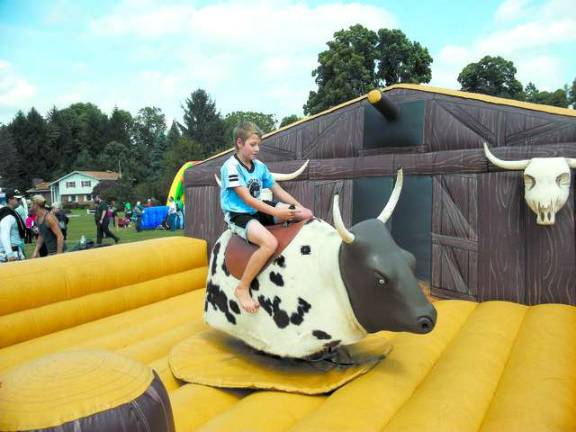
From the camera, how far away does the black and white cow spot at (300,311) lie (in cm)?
269

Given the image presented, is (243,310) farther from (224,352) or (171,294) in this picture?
(171,294)

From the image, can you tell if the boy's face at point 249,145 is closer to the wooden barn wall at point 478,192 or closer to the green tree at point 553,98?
the wooden barn wall at point 478,192

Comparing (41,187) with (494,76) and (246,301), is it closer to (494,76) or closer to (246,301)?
(494,76)

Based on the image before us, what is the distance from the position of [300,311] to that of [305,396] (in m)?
0.47

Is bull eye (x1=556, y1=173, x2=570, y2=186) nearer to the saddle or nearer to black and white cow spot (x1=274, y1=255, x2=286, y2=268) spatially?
the saddle

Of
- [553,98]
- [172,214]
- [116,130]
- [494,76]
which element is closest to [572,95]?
[553,98]

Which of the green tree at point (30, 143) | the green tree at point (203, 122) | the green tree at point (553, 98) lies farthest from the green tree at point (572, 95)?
the green tree at point (30, 143)

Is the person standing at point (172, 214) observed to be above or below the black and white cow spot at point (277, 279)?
below

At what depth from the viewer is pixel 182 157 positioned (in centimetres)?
3616

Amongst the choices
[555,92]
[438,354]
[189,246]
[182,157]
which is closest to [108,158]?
[182,157]

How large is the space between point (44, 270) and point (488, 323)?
3784mm

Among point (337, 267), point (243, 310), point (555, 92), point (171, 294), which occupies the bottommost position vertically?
point (171, 294)

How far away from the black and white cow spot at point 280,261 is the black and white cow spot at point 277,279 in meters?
0.06

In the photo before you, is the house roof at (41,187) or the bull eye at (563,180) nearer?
the bull eye at (563,180)
